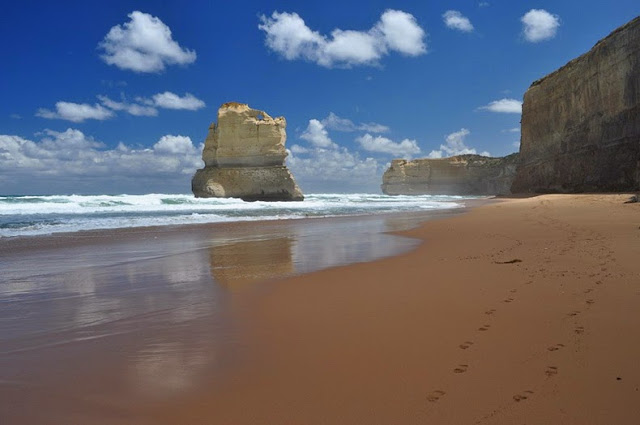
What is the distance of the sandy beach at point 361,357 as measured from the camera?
1.91 m

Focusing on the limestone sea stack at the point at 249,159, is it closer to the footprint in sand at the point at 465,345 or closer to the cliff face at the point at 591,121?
the cliff face at the point at 591,121

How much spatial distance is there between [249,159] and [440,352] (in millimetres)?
41163

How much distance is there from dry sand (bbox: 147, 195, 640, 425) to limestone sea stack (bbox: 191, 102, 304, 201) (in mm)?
37291

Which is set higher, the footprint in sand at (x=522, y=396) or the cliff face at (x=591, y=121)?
the cliff face at (x=591, y=121)

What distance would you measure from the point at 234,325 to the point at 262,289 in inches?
50.8

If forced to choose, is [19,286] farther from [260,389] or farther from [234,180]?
[234,180]

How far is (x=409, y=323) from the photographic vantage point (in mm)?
3143

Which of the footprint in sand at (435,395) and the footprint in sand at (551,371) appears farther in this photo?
the footprint in sand at (551,371)

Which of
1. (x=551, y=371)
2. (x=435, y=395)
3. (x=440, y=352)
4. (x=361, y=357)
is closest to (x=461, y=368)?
(x=440, y=352)

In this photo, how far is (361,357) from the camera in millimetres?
2512

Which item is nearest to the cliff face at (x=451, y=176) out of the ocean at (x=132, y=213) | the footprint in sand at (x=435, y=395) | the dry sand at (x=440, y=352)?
the ocean at (x=132, y=213)

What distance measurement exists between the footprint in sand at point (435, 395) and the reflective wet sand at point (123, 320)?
3.75 ft

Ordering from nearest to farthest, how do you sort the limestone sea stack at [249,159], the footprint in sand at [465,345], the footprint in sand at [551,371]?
the footprint in sand at [551,371], the footprint in sand at [465,345], the limestone sea stack at [249,159]

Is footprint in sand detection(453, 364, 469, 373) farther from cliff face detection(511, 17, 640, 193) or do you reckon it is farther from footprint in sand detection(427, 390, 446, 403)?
cliff face detection(511, 17, 640, 193)
